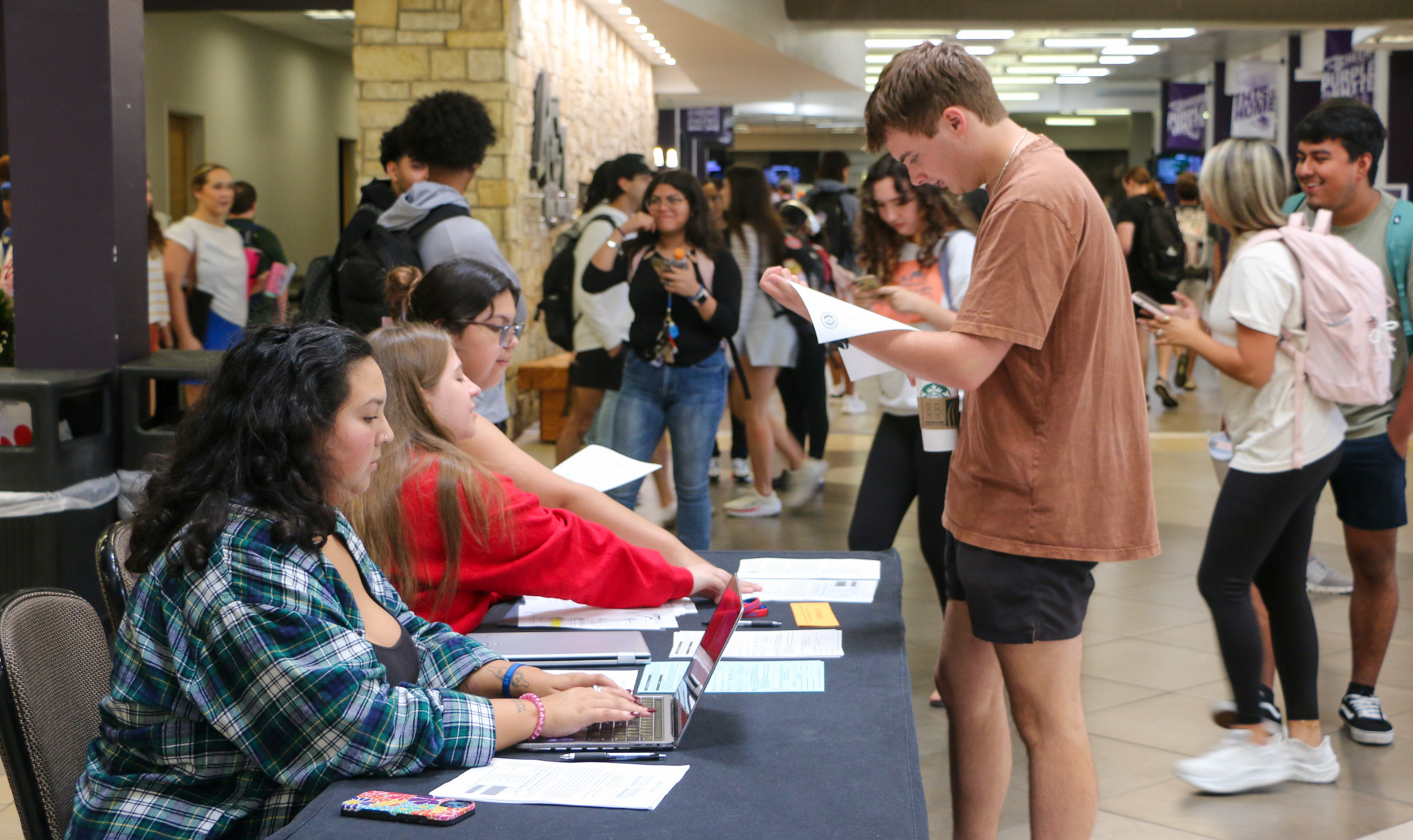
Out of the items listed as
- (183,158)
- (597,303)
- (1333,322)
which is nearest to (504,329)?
(1333,322)

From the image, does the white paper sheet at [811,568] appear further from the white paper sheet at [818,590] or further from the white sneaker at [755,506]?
the white sneaker at [755,506]

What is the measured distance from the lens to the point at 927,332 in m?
1.82

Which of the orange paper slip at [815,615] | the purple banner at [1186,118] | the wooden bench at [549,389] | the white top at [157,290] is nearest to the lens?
the orange paper slip at [815,615]

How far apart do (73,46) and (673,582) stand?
2436 mm

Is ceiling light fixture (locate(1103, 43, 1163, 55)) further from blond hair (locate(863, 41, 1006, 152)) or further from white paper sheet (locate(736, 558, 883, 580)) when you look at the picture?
blond hair (locate(863, 41, 1006, 152))

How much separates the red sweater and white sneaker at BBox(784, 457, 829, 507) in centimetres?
426

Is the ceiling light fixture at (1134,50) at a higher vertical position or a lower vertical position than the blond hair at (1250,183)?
higher

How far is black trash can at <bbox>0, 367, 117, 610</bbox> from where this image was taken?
3303 mm

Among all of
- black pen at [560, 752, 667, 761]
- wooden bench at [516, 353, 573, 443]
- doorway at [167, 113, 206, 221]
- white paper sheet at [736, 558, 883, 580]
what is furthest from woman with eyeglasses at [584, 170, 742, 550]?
doorway at [167, 113, 206, 221]

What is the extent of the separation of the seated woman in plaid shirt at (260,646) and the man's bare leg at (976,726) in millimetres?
870

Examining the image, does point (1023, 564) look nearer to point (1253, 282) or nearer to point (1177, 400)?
point (1253, 282)

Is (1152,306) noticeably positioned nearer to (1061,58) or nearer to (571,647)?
(571,647)

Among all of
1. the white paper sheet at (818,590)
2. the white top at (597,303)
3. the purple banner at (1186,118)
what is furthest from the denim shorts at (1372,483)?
the purple banner at (1186,118)

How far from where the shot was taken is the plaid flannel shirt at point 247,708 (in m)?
1.42
